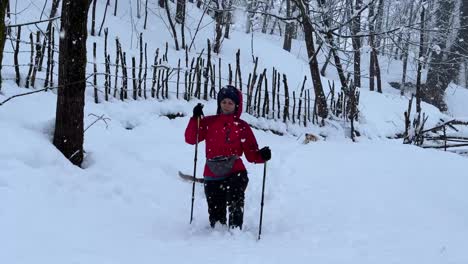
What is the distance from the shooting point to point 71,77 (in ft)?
14.3

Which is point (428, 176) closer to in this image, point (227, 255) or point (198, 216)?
point (198, 216)

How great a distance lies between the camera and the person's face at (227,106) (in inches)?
163

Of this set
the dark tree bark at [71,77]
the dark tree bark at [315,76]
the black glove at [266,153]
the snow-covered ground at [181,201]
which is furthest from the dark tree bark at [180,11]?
the black glove at [266,153]

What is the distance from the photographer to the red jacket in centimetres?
414

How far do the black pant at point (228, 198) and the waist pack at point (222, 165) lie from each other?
7cm

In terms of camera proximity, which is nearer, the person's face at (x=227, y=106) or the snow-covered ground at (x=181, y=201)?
the snow-covered ground at (x=181, y=201)

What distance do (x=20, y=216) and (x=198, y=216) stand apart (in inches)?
72.6

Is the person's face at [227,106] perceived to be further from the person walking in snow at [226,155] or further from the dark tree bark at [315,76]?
the dark tree bark at [315,76]

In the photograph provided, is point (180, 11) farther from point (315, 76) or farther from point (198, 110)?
point (198, 110)

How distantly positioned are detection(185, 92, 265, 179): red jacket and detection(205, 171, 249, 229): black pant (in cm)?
8

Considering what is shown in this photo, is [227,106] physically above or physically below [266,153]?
above

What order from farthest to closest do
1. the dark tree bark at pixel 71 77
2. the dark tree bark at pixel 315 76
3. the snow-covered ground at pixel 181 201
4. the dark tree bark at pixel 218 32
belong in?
1. the dark tree bark at pixel 218 32
2. the dark tree bark at pixel 315 76
3. the dark tree bark at pixel 71 77
4. the snow-covered ground at pixel 181 201

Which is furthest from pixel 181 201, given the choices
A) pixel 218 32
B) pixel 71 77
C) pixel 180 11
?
pixel 180 11

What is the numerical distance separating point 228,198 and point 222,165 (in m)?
0.30
